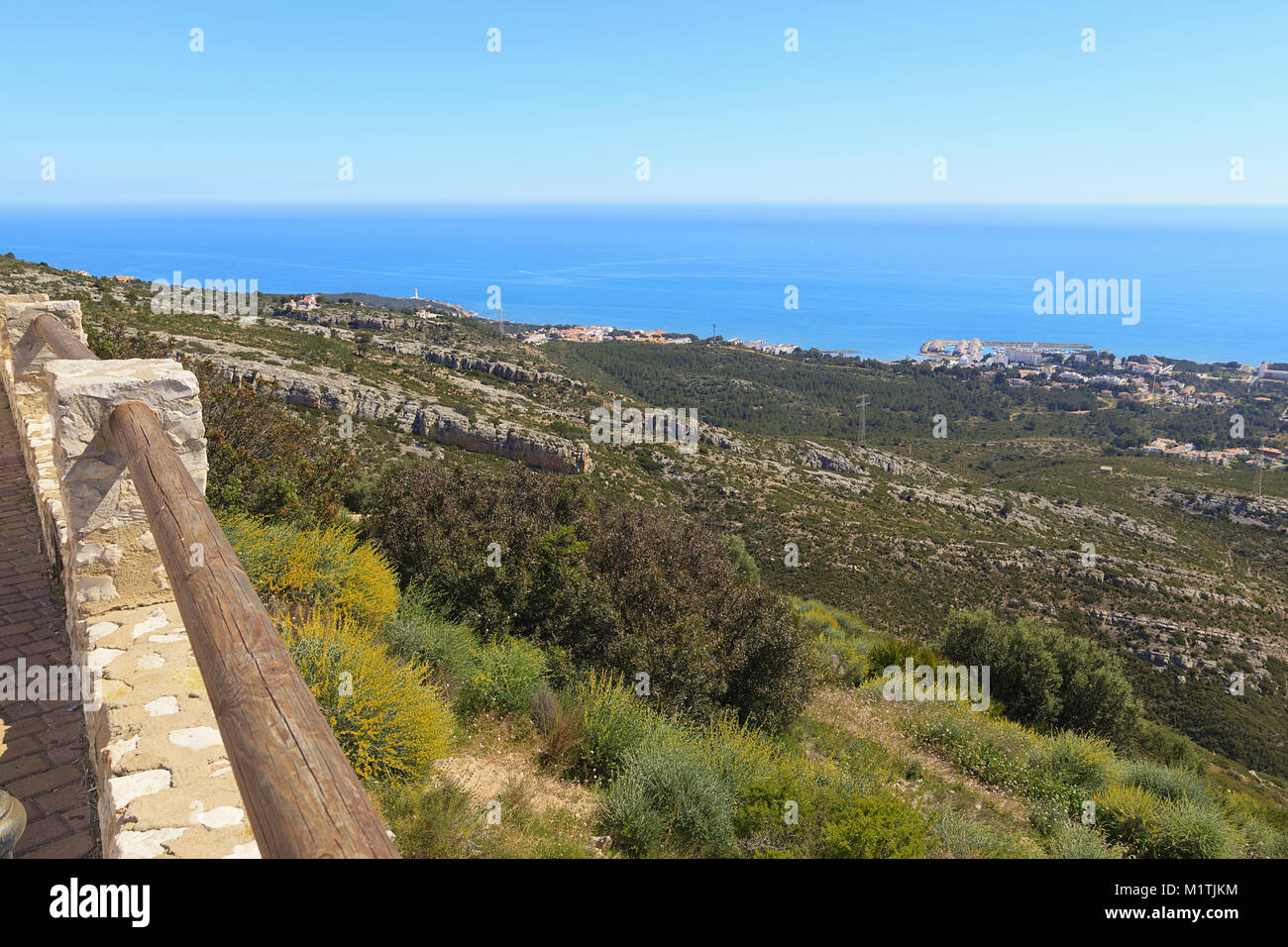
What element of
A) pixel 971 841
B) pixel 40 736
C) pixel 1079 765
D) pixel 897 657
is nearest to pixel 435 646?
pixel 40 736

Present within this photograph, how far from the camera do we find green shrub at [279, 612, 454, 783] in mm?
3613

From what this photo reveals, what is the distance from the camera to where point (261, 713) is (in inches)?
57.6

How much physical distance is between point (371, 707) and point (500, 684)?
172cm

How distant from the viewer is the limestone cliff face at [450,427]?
28030mm

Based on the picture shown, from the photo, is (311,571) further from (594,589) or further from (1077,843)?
(1077,843)

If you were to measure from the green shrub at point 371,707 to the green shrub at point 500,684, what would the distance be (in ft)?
3.57

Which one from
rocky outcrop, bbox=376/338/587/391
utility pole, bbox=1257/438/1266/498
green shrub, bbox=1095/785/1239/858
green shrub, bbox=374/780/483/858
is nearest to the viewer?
green shrub, bbox=374/780/483/858

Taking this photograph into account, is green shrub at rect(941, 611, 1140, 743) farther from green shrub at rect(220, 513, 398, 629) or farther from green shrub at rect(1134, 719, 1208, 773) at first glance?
green shrub at rect(220, 513, 398, 629)

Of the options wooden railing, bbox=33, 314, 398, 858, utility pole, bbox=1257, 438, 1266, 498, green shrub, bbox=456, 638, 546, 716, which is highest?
wooden railing, bbox=33, 314, 398, 858

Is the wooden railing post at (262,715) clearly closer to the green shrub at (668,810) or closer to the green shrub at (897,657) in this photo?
the green shrub at (668,810)

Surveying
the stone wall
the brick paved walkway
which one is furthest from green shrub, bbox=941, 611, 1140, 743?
the brick paved walkway

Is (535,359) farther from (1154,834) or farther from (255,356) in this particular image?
(1154,834)

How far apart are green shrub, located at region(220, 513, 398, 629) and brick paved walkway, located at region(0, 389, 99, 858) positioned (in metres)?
1.12
